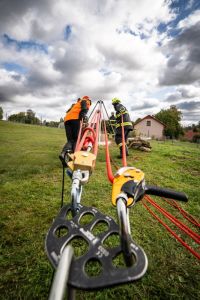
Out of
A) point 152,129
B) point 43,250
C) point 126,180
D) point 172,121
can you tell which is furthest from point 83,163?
point 172,121

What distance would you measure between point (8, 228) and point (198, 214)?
10.8 ft

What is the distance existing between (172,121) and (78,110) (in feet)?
191

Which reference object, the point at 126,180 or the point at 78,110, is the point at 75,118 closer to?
the point at 78,110

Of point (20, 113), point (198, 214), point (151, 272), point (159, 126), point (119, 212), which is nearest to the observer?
point (119, 212)

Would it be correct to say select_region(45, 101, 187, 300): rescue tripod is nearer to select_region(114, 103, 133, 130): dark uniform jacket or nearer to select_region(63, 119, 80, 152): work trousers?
select_region(63, 119, 80, 152): work trousers

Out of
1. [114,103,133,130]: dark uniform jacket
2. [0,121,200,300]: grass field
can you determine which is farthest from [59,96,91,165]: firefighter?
[114,103,133,130]: dark uniform jacket

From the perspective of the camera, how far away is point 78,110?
6012mm

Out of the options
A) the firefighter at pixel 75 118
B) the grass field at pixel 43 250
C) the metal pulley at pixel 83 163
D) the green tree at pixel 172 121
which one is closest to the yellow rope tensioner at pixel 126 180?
the metal pulley at pixel 83 163

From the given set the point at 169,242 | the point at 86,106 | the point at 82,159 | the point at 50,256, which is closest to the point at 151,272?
the point at 169,242

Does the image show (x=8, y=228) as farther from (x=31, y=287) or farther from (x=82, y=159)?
(x=82, y=159)

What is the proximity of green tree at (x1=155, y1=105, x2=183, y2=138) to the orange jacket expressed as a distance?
55.6 metres

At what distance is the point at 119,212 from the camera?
75 centimetres

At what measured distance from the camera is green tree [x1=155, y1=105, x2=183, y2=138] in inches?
2295

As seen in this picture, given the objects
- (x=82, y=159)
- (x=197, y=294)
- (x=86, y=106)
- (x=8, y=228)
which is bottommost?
(x=197, y=294)
